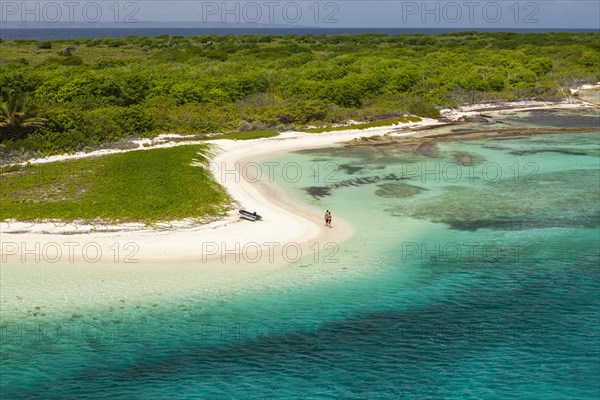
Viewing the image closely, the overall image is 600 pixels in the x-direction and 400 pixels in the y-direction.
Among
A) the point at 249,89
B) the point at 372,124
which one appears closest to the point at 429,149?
the point at 372,124

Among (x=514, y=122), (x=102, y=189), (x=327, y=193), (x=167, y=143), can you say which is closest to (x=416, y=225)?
(x=327, y=193)

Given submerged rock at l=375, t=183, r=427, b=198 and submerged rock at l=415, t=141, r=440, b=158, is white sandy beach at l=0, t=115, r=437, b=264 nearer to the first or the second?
submerged rock at l=375, t=183, r=427, b=198

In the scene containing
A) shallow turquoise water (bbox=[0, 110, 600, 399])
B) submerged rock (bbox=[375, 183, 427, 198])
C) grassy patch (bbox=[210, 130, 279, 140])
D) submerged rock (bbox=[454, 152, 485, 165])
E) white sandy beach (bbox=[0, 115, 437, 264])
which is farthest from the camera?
grassy patch (bbox=[210, 130, 279, 140])

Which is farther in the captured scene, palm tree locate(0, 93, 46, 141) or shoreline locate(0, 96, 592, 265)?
palm tree locate(0, 93, 46, 141)

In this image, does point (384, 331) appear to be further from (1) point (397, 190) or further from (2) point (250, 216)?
(1) point (397, 190)

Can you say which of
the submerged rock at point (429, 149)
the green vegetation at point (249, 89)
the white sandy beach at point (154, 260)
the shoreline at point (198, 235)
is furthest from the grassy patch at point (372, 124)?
the white sandy beach at point (154, 260)

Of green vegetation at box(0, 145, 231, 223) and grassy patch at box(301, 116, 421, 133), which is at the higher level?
grassy patch at box(301, 116, 421, 133)

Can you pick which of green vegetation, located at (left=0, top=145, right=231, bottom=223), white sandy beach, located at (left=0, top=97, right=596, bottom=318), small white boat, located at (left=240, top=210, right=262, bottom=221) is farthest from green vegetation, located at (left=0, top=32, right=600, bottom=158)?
small white boat, located at (left=240, top=210, right=262, bottom=221)
